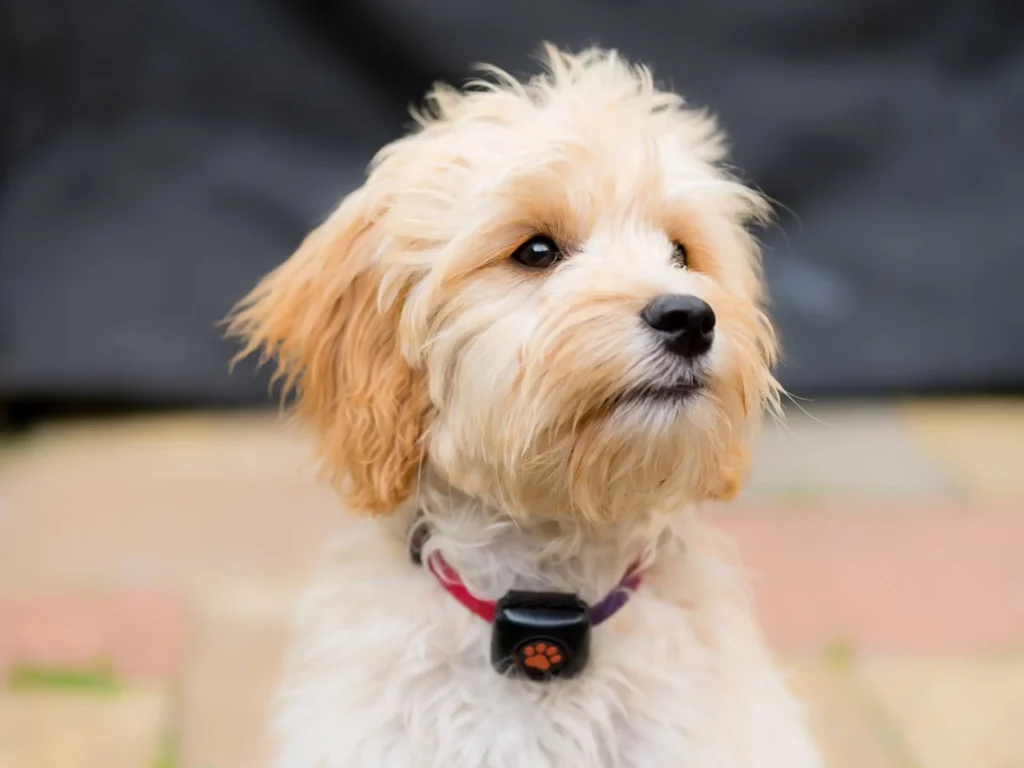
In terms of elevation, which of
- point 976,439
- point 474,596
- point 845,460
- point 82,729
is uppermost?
point 976,439

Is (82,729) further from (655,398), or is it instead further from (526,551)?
(655,398)

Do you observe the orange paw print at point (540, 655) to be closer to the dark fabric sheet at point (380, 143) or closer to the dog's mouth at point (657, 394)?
the dog's mouth at point (657, 394)

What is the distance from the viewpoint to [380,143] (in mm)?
3346

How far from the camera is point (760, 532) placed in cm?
260

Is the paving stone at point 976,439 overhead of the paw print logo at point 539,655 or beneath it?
overhead

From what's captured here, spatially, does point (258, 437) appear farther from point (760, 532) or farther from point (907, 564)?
point (907, 564)

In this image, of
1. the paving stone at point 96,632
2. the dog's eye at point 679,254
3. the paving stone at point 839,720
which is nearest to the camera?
the dog's eye at point 679,254

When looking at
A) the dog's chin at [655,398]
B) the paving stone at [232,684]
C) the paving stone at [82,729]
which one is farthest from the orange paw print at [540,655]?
the paving stone at [82,729]

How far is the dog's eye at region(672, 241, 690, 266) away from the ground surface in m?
0.94

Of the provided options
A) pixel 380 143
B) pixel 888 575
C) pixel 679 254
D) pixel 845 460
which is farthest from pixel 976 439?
pixel 679 254

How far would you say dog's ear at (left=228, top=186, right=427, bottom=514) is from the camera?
1.35 metres

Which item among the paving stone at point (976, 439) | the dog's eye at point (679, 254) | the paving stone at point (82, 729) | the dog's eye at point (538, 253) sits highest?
Result: the dog's eye at point (679, 254)

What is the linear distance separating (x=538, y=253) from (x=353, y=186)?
211 centimetres

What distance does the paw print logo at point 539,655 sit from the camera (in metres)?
1.30
